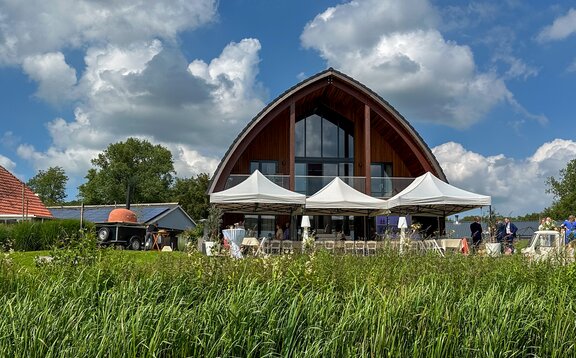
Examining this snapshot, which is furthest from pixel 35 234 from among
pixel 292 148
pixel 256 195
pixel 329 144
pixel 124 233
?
pixel 329 144

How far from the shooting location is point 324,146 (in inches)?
1054

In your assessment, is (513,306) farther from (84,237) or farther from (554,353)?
(84,237)

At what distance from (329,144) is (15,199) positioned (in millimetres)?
15088

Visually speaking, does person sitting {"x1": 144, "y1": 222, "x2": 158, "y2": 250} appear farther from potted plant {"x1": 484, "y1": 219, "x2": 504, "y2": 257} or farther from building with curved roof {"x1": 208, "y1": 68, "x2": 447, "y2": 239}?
potted plant {"x1": 484, "y1": 219, "x2": 504, "y2": 257}

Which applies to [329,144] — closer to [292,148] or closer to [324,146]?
[324,146]

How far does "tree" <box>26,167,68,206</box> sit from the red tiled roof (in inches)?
1652

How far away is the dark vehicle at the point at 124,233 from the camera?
23453 mm

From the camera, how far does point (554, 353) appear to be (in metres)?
4.53

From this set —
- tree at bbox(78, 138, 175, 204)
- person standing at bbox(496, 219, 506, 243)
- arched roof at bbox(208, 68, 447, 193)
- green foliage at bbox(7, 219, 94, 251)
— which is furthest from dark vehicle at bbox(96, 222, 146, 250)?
tree at bbox(78, 138, 175, 204)

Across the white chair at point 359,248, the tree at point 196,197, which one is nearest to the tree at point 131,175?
the tree at point 196,197

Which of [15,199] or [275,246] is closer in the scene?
[275,246]

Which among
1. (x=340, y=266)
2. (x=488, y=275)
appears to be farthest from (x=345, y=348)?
(x=488, y=275)

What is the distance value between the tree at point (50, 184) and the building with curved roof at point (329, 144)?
50.0m

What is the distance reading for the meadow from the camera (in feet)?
13.5
